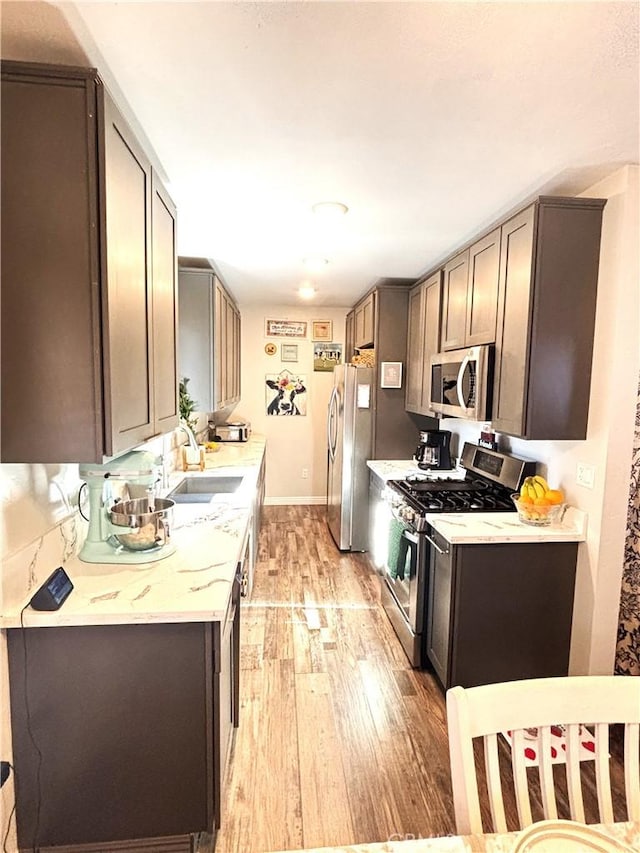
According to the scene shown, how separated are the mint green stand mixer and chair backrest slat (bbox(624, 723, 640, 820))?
4.69 ft

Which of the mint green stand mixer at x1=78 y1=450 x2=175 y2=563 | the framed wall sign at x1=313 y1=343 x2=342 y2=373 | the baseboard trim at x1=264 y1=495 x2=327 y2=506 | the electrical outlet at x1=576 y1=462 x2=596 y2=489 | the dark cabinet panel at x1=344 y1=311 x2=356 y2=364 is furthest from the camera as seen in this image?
the baseboard trim at x1=264 y1=495 x2=327 y2=506

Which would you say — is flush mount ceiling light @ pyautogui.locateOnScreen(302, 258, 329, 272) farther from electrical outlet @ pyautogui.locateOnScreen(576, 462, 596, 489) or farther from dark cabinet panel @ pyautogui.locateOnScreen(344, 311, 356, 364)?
electrical outlet @ pyautogui.locateOnScreen(576, 462, 596, 489)

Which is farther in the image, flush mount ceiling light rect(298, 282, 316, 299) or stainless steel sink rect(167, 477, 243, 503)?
flush mount ceiling light rect(298, 282, 316, 299)

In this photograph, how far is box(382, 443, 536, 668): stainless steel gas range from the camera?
7.79ft

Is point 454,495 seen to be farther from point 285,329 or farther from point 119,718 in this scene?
point 285,329

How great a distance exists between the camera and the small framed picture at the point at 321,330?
5383mm

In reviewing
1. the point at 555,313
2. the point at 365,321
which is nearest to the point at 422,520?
the point at 555,313

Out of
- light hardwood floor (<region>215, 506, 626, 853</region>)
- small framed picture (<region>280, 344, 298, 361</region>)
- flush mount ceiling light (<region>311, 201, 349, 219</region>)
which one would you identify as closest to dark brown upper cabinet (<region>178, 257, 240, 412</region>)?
flush mount ceiling light (<region>311, 201, 349, 219</region>)

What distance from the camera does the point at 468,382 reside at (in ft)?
7.97

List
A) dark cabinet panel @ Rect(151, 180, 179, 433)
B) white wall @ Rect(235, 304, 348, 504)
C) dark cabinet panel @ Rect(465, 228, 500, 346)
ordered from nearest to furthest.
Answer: dark cabinet panel @ Rect(151, 180, 179, 433)
dark cabinet panel @ Rect(465, 228, 500, 346)
white wall @ Rect(235, 304, 348, 504)

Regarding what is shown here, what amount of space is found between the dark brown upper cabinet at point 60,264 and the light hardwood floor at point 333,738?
1453 millimetres

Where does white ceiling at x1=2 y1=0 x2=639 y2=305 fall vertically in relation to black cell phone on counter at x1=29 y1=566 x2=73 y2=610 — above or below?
above

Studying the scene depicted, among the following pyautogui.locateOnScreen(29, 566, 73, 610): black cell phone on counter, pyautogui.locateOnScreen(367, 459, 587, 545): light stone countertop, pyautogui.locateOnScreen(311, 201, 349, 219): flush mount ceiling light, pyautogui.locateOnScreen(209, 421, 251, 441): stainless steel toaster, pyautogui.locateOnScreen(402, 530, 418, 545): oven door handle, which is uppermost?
pyautogui.locateOnScreen(311, 201, 349, 219): flush mount ceiling light

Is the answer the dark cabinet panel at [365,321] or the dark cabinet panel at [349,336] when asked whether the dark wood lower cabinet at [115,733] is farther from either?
the dark cabinet panel at [349,336]
